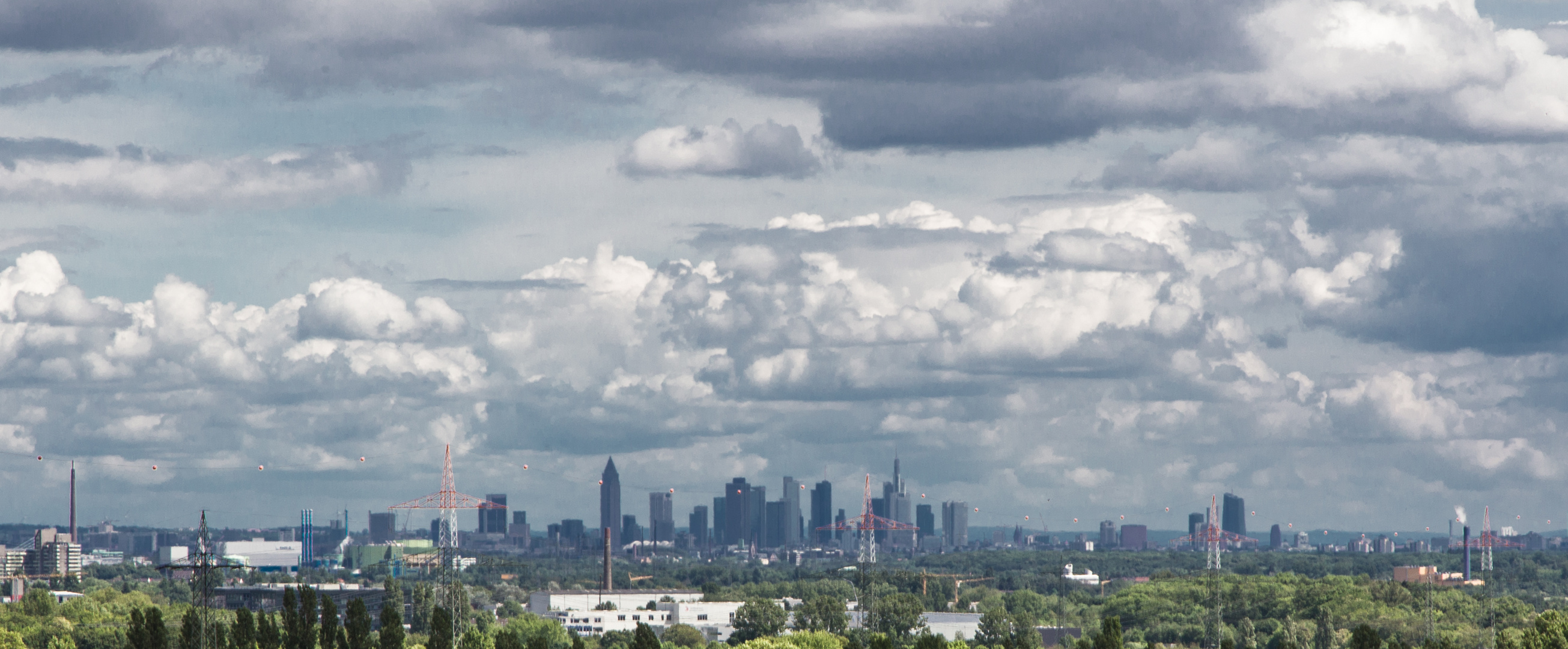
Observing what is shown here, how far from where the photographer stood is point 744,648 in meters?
188

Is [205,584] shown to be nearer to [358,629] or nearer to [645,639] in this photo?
[358,629]

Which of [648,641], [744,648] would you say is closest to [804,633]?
[744,648]

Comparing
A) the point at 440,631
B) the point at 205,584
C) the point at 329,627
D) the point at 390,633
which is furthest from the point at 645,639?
the point at 205,584

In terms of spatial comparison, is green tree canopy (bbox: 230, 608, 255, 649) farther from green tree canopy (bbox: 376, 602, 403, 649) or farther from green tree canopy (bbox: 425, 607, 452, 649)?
green tree canopy (bbox: 425, 607, 452, 649)

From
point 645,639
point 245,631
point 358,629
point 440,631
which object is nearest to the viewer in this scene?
point 358,629

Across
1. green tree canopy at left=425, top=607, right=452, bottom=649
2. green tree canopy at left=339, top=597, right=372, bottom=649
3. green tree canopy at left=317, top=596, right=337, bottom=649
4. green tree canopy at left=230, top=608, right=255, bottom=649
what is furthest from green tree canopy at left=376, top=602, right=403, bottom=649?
green tree canopy at left=230, top=608, right=255, bottom=649

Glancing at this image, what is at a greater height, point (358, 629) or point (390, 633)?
point (358, 629)

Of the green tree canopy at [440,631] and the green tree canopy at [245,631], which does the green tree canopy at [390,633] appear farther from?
the green tree canopy at [245,631]

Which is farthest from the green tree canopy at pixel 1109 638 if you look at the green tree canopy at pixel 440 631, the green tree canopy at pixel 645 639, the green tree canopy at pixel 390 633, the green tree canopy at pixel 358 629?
the green tree canopy at pixel 358 629

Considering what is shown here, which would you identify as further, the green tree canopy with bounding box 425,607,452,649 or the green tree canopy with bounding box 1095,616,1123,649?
the green tree canopy with bounding box 425,607,452,649

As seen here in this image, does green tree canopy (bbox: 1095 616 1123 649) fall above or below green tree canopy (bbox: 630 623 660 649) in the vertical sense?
above

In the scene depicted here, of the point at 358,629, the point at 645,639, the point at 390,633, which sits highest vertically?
the point at 358,629

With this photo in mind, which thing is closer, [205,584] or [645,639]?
[205,584]

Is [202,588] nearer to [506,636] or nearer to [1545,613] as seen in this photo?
[506,636]
